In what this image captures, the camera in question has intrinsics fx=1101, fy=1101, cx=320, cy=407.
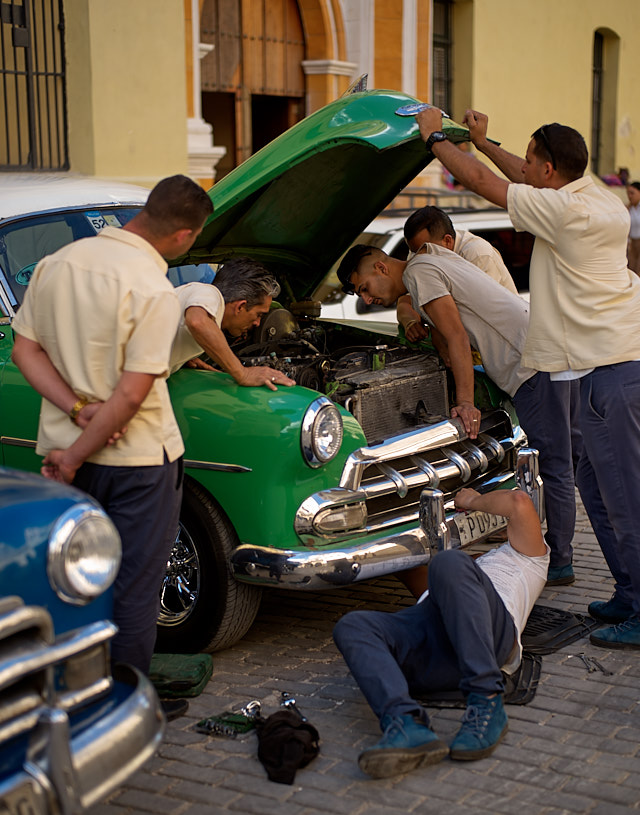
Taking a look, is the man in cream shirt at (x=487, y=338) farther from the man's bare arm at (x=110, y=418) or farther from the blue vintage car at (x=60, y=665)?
the blue vintage car at (x=60, y=665)

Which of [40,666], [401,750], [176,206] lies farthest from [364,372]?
[40,666]

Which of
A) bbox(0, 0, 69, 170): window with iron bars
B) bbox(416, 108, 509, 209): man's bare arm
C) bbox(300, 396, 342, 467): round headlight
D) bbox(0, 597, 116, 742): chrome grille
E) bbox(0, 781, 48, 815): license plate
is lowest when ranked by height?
bbox(0, 781, 48, 815): license plate

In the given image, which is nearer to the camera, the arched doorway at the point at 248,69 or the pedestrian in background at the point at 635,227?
the pedestrian in background at the point at 635,227

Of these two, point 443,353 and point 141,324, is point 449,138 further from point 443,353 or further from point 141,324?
point 141,324

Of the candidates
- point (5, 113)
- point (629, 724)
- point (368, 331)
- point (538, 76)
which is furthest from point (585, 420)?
point (538, 76)

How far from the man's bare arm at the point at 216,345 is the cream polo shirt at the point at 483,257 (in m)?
2.04

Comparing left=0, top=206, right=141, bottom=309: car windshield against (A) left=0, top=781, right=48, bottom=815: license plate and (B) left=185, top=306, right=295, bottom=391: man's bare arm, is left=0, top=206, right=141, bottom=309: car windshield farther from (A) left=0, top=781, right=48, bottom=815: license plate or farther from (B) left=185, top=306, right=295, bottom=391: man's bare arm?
(A) left=0, top=781, right=48, bottom=815: license plate

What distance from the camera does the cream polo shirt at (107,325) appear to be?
3.38m

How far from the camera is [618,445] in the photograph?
15.0 feet

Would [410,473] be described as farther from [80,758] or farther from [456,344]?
[80,758]

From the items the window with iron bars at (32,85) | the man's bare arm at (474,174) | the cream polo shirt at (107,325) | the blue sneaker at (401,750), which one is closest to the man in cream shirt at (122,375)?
the cream polo shirt at (107,325)

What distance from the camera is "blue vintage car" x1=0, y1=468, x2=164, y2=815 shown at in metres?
2.53

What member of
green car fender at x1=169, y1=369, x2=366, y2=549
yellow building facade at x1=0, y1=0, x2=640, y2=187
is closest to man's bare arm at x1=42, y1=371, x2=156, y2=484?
green car fender at x1=169, y1=369, x2=366, y2=549

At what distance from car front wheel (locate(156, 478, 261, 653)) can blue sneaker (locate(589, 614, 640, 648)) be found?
1.43 m
